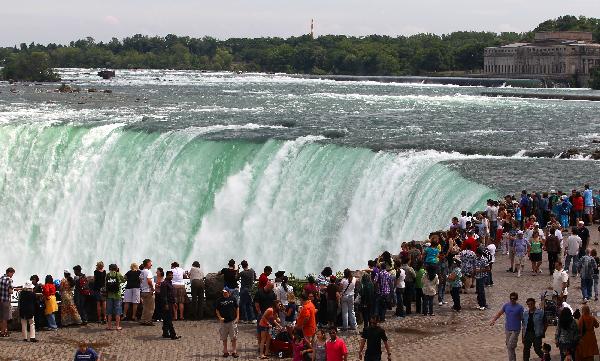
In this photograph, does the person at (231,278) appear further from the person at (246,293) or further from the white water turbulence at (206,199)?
the white water turbulence at (206,199)

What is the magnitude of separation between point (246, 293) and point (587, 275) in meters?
5.89

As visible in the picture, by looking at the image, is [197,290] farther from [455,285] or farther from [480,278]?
[480,278]

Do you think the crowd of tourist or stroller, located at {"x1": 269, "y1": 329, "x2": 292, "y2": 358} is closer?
stroller, located at {"x1": 269, "y1": 329, "x2": 292, "y2": 358}

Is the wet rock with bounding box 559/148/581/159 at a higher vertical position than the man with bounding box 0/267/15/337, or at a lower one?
higher

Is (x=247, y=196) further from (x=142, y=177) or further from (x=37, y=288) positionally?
(x=37, y=288)

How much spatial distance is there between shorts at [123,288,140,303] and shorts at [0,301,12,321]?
1992 mm

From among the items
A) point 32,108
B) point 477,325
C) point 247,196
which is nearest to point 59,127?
point 247,196

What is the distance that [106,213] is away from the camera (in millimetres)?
38406

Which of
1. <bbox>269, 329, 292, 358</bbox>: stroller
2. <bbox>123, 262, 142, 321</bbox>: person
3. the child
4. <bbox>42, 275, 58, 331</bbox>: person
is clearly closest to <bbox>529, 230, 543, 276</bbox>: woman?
<bbox>269, 329, 292, 358</bbox>: stroller

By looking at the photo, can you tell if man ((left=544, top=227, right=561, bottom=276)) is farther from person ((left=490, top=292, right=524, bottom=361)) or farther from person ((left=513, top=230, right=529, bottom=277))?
person ((left=490, top=292, right=524, bottom=361))

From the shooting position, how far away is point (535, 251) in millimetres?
22953

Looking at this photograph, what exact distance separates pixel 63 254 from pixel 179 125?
49.1ft

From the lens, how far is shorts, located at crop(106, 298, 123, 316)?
2058cm

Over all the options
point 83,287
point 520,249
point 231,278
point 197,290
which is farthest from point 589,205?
point 83,287
